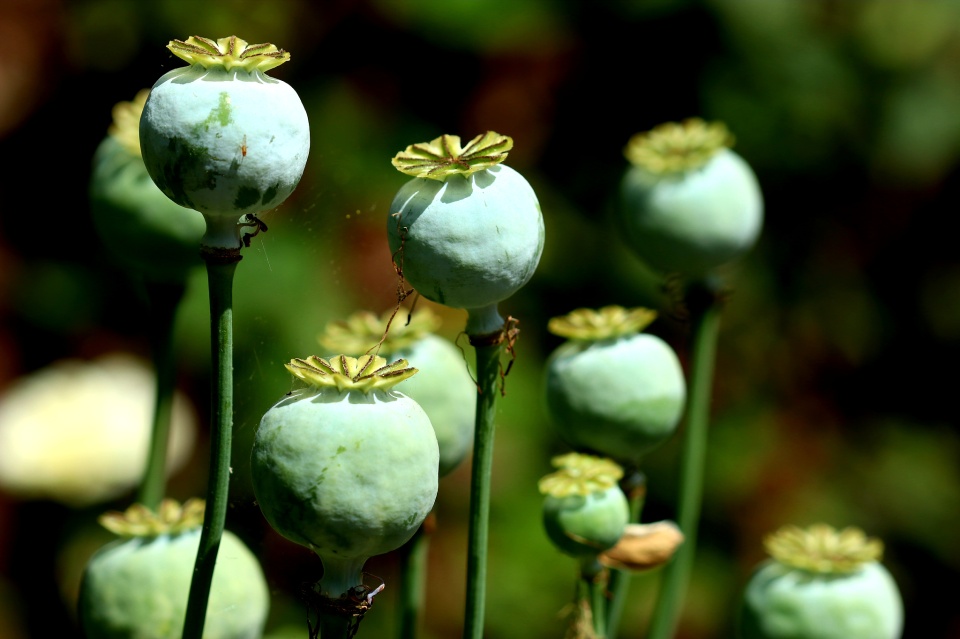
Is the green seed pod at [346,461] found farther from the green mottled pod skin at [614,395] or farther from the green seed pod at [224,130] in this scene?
the green mottled pod skin at [614,395]

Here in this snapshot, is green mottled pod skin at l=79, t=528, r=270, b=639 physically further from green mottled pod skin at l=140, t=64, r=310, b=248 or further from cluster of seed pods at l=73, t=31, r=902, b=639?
green mottled pod skin at l=140, t=64, r=310, b=248

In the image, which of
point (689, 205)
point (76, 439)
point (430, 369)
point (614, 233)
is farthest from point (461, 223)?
point (614, 233)

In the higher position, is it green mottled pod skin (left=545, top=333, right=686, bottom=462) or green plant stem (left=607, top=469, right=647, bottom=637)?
green mottled pod skin (left=545, top=333, right=686, bottom=462)

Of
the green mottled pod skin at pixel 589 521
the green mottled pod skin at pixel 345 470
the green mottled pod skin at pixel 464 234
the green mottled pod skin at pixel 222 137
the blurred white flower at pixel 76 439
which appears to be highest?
the green mottled pod skin at pixel 222 137

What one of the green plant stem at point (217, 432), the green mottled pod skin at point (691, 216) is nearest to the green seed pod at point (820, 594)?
the green mottled pod skin at point (691, 216)

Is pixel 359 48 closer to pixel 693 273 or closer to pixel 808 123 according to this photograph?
pixel 808 123

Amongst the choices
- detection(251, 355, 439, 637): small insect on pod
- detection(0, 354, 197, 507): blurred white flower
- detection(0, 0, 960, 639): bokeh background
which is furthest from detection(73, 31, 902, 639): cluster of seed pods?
detection(0, 0, 960, 639): bokeh background

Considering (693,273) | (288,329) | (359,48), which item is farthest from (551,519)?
(359,48)
